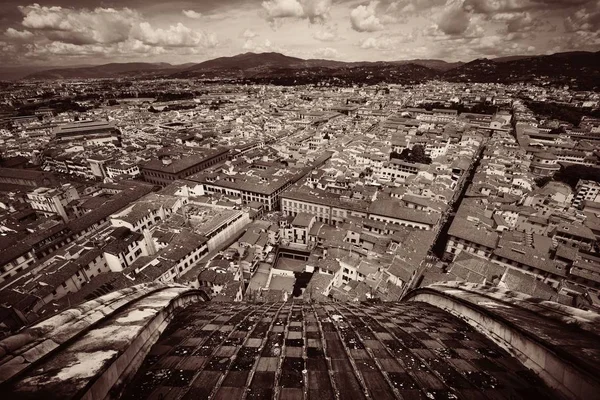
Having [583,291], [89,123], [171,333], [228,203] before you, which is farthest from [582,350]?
[89,123]

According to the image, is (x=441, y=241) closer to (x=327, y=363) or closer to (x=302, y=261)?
(x=302, y=261)

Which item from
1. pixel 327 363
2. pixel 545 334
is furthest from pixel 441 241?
pixel 327 363

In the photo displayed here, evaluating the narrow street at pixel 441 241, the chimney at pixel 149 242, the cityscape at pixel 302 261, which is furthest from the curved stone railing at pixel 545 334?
the chimney at pixel 149 242

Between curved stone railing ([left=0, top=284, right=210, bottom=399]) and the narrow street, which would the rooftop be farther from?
the narrow street

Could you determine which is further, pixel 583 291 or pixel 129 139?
pixel 129 139

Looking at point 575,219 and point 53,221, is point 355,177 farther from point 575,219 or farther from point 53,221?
point 53,221
